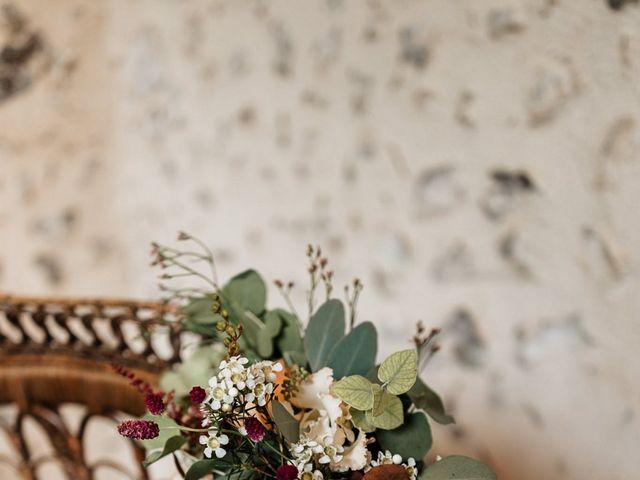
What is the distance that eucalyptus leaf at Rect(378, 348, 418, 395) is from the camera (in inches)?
25.5

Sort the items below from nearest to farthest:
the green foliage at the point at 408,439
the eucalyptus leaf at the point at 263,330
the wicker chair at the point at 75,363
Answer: the green foliage at the point at 408,439
the eucalyptus leaf at the point at 263,330
the wicker chair at the point at 75,363

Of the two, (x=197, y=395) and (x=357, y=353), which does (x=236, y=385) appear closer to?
(x=197, y=395)

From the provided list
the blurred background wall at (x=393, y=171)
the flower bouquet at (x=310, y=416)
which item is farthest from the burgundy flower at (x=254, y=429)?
the blurred background wall at (x=393, y=171)

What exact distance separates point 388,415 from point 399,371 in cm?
5

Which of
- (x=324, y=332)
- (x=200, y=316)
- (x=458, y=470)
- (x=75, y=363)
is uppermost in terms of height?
(x=75, y=363)

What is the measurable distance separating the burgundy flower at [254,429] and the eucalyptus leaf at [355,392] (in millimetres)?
85

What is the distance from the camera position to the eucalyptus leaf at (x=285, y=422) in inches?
25.8

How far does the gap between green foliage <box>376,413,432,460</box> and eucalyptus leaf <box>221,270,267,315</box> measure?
246 millimetres

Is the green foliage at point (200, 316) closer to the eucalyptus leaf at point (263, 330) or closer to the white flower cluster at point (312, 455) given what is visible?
the eucalyptus leaf at point (263, 330)

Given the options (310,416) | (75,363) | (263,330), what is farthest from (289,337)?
(75,363)

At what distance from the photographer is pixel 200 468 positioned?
0.66 m

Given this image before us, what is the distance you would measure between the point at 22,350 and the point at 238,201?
2.66 feet

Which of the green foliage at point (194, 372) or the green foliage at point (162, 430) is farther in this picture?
the green foliage at point (194, 372)

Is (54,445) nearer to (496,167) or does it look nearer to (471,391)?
(471,391)
